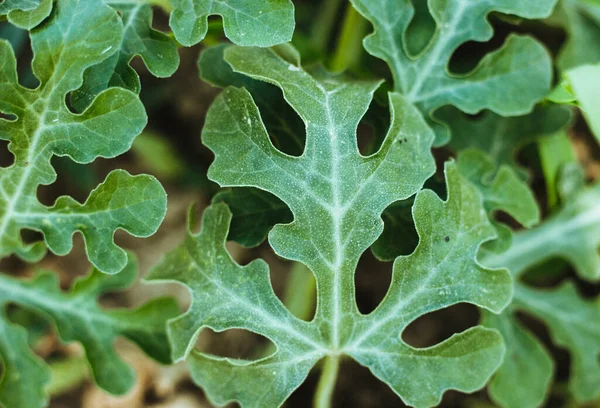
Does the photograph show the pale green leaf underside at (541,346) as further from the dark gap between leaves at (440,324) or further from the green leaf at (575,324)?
the dark gap between leaves at (440,324)

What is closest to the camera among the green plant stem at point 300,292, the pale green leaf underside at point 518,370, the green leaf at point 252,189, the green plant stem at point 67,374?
the green leaf at point 252,189

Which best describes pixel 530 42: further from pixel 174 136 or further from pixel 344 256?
pixel 174 136

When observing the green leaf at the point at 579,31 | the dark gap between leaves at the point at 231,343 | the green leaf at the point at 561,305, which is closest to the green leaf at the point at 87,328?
the dark gap between leaves at the point at 231,343

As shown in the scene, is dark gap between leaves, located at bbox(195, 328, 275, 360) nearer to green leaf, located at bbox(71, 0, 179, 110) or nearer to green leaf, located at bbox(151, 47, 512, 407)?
green leaf, located at bbox(151, 47, 512, 407)

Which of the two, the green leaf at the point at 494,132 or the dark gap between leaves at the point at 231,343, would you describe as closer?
the green leaf at the point at 494,132

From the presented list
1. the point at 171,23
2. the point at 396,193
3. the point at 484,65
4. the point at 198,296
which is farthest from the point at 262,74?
the point at 484,65

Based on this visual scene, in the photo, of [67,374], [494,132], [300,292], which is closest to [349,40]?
[494,132]

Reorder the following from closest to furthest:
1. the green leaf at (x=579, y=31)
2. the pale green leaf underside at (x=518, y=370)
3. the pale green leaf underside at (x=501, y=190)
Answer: the pale green leaf underside at (x=501, y=190)
the pale green leaf underside at (x=518, y=370)
the green leaf at (x=579, y=31)
